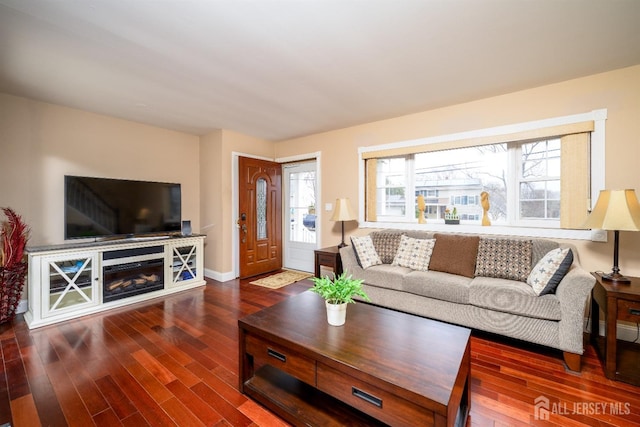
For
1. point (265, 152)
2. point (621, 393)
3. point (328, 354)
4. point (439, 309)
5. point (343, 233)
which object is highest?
point (265, 152)

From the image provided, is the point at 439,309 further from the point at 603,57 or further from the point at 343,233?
the point at 603,57

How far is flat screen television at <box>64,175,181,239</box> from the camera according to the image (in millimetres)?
3053

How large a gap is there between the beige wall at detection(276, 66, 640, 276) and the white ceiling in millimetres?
125

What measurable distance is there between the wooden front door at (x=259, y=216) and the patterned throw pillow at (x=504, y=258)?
129 inches

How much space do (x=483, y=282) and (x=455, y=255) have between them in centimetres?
47

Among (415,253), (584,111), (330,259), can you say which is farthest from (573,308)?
(330,259)

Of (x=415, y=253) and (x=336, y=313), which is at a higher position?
(x=415, y=253)

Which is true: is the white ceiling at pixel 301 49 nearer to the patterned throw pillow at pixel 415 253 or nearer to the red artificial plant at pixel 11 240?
the red artificial plant at pixel 11 240

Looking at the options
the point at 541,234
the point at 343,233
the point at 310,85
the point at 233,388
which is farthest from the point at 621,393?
the point at 310,85

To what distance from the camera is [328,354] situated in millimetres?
1311

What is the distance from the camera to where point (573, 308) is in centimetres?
191

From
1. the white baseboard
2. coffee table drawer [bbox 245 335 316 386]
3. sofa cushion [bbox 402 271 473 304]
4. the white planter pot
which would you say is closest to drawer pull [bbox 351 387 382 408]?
coffee table drawer [bbox 245 335 316 386]

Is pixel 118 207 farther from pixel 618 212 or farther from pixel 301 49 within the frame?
pixel 618 212

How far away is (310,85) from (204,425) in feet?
9.18
